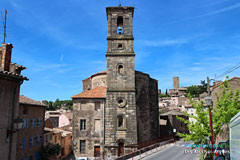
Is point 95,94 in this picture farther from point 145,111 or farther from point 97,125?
point 145,111

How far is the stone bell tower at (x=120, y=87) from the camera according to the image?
24234 mm

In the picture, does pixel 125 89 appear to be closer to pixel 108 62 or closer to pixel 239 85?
pixel 108 62

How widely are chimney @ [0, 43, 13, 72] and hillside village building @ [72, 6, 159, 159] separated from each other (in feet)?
46.9

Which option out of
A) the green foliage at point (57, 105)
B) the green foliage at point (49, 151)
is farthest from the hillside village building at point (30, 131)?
the green foliage at point (57, 105)

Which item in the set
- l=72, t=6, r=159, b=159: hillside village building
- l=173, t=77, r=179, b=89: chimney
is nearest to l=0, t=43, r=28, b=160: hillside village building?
l=72, t=6, r=159, b=159: hillside village building

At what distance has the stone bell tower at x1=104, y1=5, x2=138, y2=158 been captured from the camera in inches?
954

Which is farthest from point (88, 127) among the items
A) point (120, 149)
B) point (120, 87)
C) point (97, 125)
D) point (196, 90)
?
point (196, 90)

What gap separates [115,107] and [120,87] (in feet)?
8.38

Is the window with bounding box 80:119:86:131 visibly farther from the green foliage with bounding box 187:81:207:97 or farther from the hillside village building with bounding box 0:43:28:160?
the green foliage with bounding box 187:81:207:97

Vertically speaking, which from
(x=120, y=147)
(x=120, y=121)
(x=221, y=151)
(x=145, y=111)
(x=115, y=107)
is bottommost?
(x=120, y=147)

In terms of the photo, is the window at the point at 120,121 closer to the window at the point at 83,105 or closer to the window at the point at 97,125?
the window at the point at 97,125

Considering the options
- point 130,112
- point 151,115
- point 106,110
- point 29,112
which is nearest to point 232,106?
point 130,112

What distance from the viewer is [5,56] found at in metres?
11.3

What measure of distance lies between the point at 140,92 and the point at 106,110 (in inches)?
223
